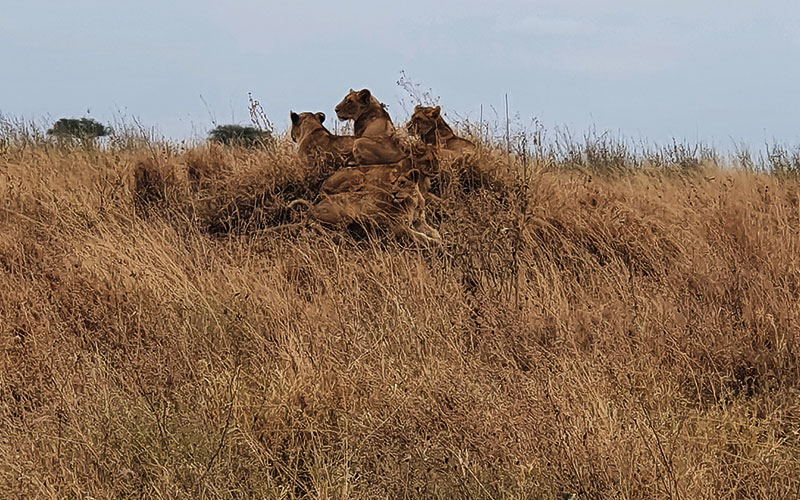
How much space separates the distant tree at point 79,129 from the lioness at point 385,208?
4.70m

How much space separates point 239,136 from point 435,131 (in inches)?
151

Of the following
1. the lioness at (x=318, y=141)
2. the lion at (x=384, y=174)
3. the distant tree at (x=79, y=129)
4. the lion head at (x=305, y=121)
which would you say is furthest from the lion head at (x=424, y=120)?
the distant tree at (x=79, y=129)

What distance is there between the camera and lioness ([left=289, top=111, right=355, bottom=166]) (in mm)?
6980

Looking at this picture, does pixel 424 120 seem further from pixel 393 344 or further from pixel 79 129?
pixel 79 129

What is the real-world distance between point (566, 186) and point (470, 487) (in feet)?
17.8

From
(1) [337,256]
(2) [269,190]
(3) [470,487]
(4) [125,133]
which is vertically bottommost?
(3) [470,487]

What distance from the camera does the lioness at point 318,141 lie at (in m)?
6.98

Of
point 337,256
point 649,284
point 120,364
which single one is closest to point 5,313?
point 120,364

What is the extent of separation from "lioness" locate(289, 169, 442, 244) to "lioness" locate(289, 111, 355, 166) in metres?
0.53

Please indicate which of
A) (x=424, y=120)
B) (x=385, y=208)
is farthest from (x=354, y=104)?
(x=385, y=208)

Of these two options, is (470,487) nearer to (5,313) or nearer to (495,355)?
(495,355)

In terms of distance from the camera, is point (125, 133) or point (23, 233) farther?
point (125, 133)

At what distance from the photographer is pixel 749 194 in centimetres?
794

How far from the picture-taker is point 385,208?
643cm
